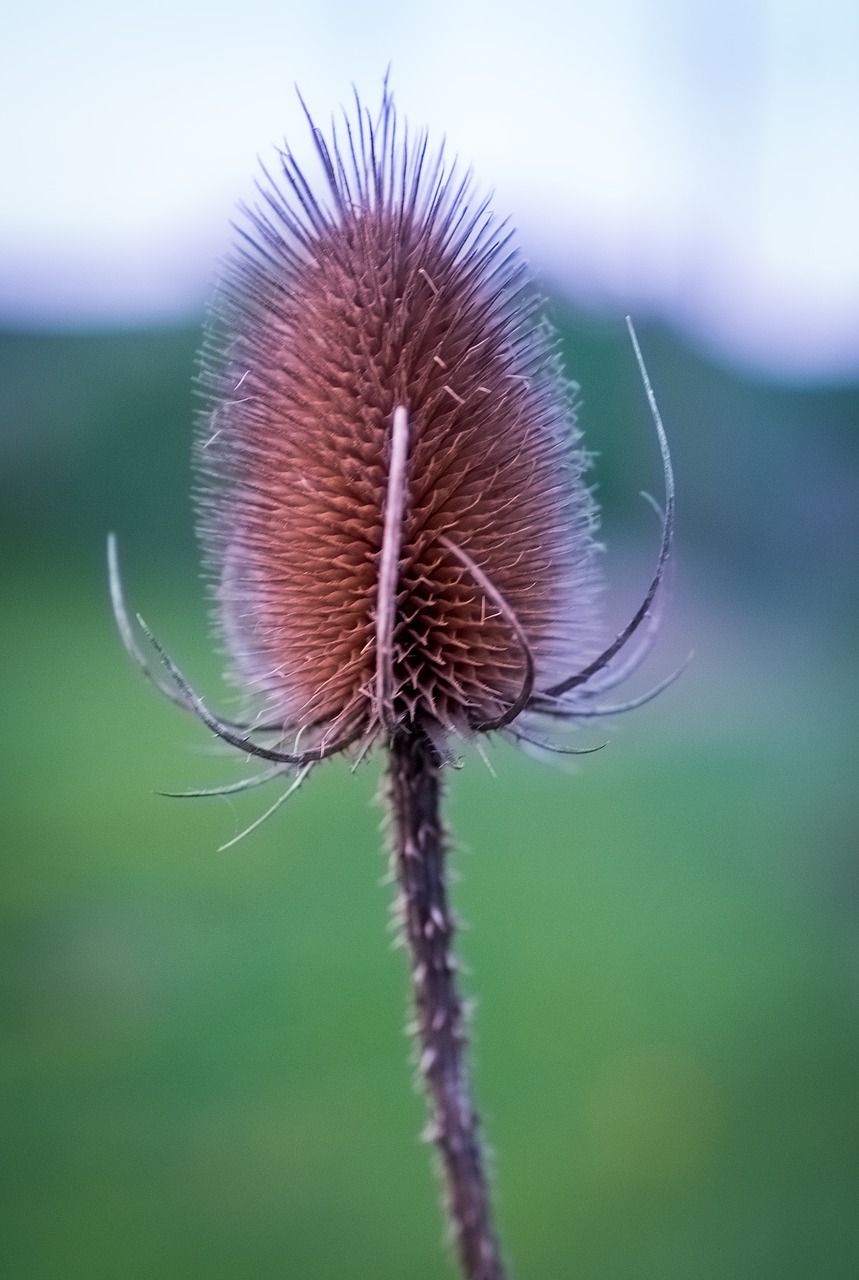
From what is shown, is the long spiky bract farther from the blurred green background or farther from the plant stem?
the blurred green background

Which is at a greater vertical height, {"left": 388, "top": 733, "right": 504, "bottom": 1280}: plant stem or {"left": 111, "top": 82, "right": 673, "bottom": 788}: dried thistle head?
{"left": 111, "top": 82, "right": 673, "bottom": 788}: dried thistle head

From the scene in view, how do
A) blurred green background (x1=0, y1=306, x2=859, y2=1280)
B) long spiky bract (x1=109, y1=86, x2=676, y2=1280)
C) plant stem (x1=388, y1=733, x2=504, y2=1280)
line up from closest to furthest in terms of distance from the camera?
long spiky bract (x1=109, y1=86, x2=676, y2=1280)
plant stem (x1=388, y1=733, x2=504, y2=1280)
blurred green background (x1=0, y1=306, x2=859, y2=1280)

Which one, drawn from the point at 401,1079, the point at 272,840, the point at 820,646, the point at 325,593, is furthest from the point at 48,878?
the point at 820,646

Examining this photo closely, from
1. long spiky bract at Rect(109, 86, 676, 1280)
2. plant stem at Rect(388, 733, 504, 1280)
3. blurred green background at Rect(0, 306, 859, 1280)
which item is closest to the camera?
long spiky bract at Rect(109, 86, 676, 1280)

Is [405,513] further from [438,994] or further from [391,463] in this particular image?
[438,994]

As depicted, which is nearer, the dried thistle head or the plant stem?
the dried thistle head

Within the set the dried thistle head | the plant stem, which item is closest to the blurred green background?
the plant stem

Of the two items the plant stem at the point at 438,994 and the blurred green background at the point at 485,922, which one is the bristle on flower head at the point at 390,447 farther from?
the blurred green background at the point at 485,922
